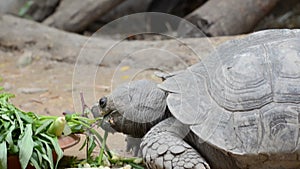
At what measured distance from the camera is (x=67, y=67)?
225 inches

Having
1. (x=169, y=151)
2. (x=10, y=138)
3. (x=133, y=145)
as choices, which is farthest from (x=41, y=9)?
(x=169, y=151)

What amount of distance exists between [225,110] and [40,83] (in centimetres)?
297

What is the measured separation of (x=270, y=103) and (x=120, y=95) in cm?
75

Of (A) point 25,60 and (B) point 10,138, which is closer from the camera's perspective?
(B) point 10,138

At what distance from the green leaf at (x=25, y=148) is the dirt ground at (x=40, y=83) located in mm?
521

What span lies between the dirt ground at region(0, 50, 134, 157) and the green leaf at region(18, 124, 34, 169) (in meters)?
0.52

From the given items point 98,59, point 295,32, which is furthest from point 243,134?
point 98,59

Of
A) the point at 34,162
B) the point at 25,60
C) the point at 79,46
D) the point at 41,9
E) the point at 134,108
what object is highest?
the point at 41,9

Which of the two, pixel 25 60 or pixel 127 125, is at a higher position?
pixel 25 60

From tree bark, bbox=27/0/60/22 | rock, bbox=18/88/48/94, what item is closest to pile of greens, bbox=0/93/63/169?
rock, bbox=18/88/48/94

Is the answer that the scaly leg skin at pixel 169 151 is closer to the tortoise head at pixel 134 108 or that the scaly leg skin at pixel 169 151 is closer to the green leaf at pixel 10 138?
the tortoise head at pixel 134 108

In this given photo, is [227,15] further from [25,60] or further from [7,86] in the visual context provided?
[7,86]

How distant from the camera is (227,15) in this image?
19.6 ft

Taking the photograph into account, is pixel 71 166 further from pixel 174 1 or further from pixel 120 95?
pixel 174 1
